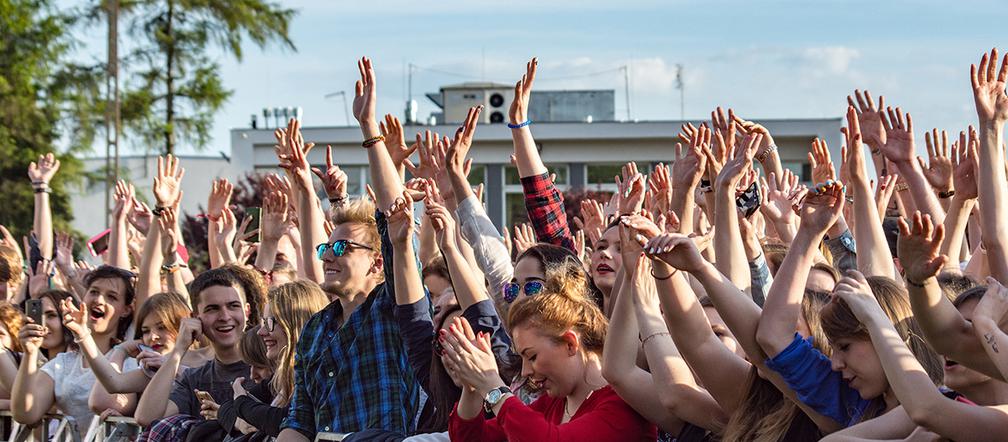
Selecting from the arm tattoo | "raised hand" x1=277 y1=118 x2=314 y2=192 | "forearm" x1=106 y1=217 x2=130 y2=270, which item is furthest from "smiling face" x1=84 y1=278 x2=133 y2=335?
the arm tattoo

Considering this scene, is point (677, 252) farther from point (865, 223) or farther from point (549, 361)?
point (865, 223)

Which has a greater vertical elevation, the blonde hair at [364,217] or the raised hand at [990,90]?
the raised hand at [990,90]

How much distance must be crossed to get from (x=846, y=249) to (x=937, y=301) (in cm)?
267

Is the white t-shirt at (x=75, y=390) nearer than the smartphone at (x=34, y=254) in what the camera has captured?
Yes

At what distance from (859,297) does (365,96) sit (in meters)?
2.89

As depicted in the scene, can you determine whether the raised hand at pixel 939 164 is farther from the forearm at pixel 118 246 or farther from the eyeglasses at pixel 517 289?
the forearm at pixel 118 246

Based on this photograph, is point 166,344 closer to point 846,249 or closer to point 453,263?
point 453,263

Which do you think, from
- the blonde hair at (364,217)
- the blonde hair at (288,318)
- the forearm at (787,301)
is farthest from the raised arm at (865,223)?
the blonde hair at (288,318)

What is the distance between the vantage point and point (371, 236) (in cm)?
633

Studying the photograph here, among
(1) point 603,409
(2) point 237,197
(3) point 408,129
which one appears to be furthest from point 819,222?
(3) point 408,129

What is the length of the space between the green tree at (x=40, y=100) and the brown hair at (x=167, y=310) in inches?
950

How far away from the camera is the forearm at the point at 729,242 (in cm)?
538

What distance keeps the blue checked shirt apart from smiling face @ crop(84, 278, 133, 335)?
3.17 meters

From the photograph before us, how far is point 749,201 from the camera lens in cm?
700
